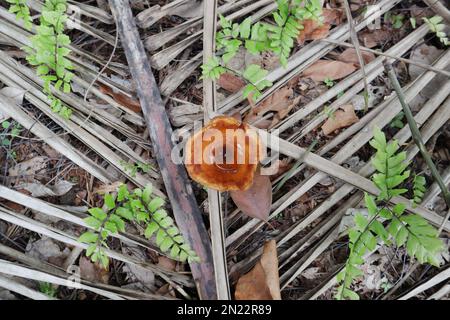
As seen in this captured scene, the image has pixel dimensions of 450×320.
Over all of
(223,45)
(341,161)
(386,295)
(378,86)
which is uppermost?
(223,45)

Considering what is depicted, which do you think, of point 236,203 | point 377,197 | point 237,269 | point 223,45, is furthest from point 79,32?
point 377,197

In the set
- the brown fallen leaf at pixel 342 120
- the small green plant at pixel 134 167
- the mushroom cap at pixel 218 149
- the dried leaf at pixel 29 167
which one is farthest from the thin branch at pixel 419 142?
the dried leaf at pixel 29 167

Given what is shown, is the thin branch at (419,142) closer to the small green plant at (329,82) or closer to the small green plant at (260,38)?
the small green plant at (329,82)

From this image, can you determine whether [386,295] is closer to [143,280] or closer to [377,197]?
→ [377,197]

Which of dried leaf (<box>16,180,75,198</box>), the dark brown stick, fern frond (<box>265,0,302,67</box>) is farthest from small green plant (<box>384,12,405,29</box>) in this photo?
dried leaf (<box>16,180,75,198</box>)

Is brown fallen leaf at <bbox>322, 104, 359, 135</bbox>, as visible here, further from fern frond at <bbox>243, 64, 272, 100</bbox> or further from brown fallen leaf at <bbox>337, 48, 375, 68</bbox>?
fern frond at <bbox>243, 64, 272, 100</bbox>

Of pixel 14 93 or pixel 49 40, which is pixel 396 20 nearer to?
pixel 49 40
